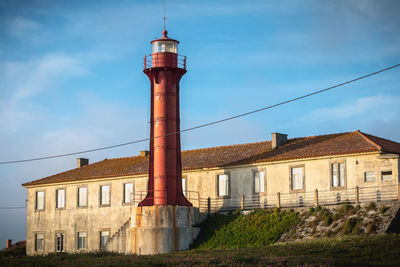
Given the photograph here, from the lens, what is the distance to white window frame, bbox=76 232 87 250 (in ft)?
153

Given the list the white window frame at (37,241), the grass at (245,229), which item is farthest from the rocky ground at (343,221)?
the white window frame at (37,241)

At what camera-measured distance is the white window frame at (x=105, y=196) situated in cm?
4625

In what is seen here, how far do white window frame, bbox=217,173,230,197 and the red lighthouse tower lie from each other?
3.58m

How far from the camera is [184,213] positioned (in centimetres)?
3778

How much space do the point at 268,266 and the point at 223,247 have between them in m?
12.0

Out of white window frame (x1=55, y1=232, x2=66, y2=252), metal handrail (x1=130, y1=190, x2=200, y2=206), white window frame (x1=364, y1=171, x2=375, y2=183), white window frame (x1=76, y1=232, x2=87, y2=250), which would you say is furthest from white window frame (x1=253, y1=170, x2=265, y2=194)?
white window frame (x1=55, y1=232, x2=66, y2=252)

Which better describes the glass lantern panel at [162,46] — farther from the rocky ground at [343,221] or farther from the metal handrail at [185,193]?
→ the rocky ground at [343,221]

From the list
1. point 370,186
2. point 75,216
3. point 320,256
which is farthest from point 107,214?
point 320,256

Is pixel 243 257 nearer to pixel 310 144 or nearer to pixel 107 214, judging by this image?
pixel 310 144

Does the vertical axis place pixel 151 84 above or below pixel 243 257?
above

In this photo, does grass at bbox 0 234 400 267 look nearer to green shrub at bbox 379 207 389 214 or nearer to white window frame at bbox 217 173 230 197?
green shrub at bbox 379 207 389 214

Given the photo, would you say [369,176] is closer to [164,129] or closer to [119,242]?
[164,129]

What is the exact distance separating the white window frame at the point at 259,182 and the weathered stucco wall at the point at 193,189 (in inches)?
8.7

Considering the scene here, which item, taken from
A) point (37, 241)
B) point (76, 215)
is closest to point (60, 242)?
point (76, 215)
